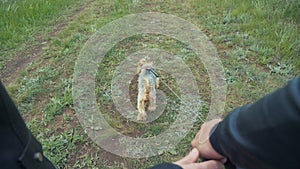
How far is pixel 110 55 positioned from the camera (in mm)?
3012

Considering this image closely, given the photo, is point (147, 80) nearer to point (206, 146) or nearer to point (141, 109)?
point (141, 109)

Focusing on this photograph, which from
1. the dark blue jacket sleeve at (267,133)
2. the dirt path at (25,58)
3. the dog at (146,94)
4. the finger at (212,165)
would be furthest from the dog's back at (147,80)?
the dark blue jacket sleeve at (267,133)

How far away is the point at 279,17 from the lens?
3375 millimetres

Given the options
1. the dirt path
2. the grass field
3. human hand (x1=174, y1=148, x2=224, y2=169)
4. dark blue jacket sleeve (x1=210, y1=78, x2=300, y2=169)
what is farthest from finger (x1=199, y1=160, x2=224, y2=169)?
the dirt path

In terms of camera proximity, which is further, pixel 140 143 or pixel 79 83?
pixel 79 83

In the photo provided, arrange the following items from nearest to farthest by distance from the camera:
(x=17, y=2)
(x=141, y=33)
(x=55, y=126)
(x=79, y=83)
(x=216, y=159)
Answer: (x=216, y=159) → (x=55, y=126) → (x=79, y=83) → (x=141, y=33) → (x=17, y=2)

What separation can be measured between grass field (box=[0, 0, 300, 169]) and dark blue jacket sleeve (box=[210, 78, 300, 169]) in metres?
1.22

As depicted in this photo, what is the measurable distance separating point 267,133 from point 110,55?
7.60ft

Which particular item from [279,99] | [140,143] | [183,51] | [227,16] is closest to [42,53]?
[183,51]

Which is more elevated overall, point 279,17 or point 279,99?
point 279,99

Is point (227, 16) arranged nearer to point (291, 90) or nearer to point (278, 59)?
point (278, 59)

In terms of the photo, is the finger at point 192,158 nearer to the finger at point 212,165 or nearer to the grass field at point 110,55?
the finger at point 212,165

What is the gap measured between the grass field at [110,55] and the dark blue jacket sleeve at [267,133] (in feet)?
4.00

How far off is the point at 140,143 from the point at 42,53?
1.48 metres
